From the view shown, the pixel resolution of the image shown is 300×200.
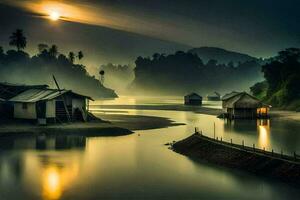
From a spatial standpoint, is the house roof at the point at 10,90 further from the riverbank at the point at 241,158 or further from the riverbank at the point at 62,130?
the riverbank at the point at 241,158

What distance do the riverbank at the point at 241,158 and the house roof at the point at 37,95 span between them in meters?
22.7

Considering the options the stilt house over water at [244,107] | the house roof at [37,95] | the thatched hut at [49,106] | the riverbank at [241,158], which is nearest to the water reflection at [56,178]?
the riverbank at [241,158]

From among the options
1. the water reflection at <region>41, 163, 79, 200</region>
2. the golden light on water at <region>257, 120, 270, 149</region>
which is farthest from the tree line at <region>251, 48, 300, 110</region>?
the water reflection at <region>41, 163, 79, 200</region>

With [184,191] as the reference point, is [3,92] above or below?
above

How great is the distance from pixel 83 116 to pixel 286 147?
2976cm

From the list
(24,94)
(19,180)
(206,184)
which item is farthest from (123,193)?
(24,94)

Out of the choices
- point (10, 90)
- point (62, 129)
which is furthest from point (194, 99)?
point (62, 129)

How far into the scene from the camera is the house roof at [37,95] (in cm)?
6458

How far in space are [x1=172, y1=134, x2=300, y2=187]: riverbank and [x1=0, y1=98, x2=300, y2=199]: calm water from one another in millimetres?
931

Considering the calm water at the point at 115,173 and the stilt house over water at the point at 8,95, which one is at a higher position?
the stilt house over water at the point at 8,95

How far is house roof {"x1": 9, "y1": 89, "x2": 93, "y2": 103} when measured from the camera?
2543 inches

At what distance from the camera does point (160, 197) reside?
29.2 meters

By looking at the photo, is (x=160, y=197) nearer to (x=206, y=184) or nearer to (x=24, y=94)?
(x=206, y=184)

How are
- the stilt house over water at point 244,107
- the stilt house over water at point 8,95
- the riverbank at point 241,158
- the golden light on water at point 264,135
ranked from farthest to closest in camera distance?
the stilt house over water at point 244,107 → the stilt house over water at point 8,95 → the golden light on water at point 264,135 → the riverbank at point 241,158
